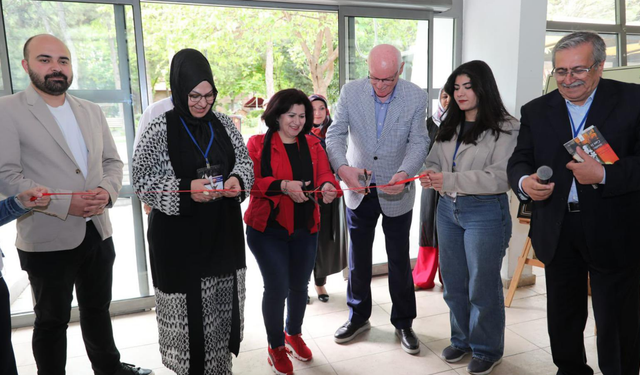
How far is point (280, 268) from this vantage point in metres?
2.39

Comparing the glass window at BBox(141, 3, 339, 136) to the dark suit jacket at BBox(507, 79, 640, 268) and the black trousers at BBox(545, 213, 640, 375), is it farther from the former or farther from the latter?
the black trousers at BBox(545, 213, 640, 375)

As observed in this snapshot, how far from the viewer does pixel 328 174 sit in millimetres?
2533

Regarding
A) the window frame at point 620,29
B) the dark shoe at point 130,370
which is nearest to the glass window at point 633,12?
the window frame at point 620,29

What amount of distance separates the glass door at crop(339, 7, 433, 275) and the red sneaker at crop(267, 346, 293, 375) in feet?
5.84

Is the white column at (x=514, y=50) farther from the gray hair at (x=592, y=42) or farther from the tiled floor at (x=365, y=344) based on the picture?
the gray hair at (x=592, y=42)

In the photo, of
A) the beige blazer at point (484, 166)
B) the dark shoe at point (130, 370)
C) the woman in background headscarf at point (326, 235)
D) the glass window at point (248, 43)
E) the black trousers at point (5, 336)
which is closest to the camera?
the black trousers at point (5, 336)

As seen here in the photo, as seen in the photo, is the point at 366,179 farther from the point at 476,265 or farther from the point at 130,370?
the point at 130,370

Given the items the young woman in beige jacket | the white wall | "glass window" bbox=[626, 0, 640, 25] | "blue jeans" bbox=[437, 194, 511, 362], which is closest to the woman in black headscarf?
the young woman in beige jacket

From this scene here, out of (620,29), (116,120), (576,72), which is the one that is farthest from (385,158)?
(620,29)

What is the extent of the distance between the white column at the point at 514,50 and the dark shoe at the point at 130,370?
3.02 meters

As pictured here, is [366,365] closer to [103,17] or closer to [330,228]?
[330,228]

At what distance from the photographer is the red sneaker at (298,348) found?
267cm

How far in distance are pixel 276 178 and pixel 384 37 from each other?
219 cm

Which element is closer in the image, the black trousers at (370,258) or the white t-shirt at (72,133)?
the white t-shirt at (72,133)
